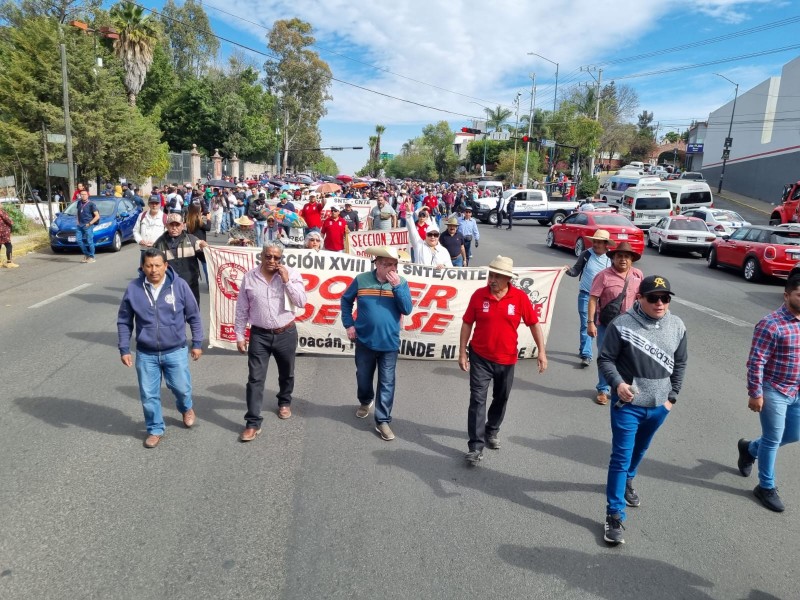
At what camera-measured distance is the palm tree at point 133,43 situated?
37.5m

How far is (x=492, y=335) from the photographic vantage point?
467 cm

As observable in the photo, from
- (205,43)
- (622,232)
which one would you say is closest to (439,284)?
(622,232)

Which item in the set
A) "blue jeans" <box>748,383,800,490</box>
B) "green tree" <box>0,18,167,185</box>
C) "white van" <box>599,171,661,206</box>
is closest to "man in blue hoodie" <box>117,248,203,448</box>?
"blue jeans" <box>748,383,800,490</box>

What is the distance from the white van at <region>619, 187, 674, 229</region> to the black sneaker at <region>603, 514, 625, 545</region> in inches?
1024

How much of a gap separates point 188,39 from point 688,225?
63.1m

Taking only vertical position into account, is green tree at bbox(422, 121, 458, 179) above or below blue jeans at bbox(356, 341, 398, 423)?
above

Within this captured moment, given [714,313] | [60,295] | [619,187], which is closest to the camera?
[60,295]

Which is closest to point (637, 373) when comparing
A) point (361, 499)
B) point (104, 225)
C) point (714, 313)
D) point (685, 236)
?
point (361, 499)

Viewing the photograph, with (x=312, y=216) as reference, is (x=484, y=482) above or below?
below

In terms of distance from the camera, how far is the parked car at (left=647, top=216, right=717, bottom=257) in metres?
19.9

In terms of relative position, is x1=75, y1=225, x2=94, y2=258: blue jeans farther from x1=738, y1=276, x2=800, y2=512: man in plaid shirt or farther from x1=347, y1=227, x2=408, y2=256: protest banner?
x1=738, y1=276, x2=800, y2=512: man in plaid shirt

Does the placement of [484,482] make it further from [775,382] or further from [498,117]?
[498,117]

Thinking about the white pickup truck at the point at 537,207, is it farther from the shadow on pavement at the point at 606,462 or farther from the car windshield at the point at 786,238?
the shadow on pavement at the point at 606,462

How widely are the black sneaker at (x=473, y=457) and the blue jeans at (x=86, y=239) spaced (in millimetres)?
13555
